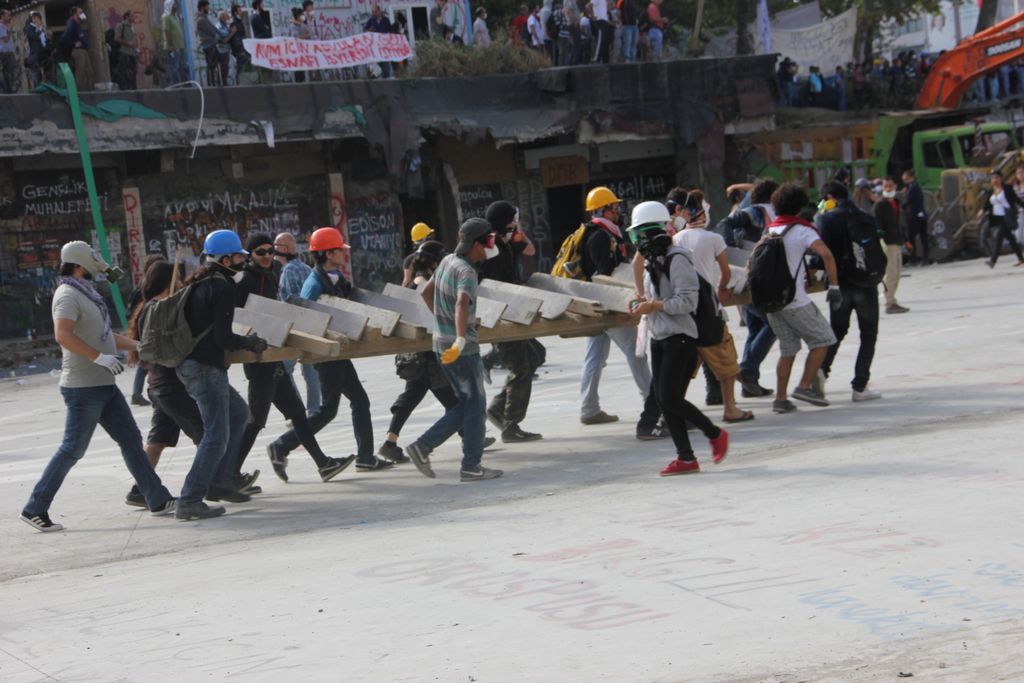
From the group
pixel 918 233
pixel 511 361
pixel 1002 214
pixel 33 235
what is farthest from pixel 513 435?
pixel 918 233

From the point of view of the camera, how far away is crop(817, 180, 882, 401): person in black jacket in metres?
11.2

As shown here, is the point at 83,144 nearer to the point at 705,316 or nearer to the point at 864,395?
the point at 864,395

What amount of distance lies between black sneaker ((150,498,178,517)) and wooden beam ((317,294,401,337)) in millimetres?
1721

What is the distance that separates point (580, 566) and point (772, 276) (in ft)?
14.9

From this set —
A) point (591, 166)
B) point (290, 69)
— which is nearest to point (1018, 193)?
point (591, 166)

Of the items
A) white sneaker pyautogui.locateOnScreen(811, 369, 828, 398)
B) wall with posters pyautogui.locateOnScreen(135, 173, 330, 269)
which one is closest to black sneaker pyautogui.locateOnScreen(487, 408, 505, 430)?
white sneaker pyautogui.locateOnScreen(811, 369, 828, 398)

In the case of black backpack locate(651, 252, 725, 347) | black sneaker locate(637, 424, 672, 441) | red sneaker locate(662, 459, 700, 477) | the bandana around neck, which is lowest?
black sneaker locate(637, 424, 672, 441)

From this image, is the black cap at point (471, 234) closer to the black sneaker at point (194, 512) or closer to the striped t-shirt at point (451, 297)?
the striped t-shirt at point (451, 297)

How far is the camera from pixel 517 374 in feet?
35.8

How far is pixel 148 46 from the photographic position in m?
25.4

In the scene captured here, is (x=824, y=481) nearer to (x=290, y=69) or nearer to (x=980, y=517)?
(x=980, y=517)

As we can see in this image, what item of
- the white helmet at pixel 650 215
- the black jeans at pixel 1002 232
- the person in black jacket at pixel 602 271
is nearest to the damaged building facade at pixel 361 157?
the black jeans at pixel 1002 232

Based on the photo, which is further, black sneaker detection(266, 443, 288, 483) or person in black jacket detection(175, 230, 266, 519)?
black sneaker detection(266, 443, 288, 483)

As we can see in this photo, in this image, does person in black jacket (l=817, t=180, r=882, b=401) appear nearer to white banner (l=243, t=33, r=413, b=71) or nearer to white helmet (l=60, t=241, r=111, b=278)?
white helmet (l=60, t=241, r=111, b=278)
